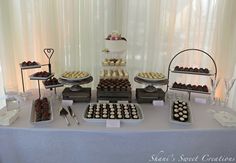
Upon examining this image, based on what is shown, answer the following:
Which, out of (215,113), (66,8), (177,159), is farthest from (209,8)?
(177,159)

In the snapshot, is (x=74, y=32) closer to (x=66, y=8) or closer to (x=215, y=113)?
(x=66, y=8)

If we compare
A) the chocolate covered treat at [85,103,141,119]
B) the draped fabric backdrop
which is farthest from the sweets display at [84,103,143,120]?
the draped fabric backdrop

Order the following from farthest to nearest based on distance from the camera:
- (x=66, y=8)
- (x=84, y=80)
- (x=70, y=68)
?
1. (x=70, y=68)
2. (x=66, y=8)
3. (x=84, y=80)

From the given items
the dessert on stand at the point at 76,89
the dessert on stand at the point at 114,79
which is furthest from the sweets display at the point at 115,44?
the dessert on stand at the point at 76,89

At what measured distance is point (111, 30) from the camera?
2.22 m

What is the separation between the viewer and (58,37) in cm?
219

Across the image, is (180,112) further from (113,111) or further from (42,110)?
(42,110)

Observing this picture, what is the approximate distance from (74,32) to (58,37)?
17 centimetres

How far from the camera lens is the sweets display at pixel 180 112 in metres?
1.19

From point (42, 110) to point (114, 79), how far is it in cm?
52

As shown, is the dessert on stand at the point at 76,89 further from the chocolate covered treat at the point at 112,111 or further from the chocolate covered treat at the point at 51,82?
the chocolate covered treat at the point at 112,111

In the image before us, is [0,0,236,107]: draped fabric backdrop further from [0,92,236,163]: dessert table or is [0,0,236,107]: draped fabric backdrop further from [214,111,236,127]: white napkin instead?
[0,92,236,163]: dessert table

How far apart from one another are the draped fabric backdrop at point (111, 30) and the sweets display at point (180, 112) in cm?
104

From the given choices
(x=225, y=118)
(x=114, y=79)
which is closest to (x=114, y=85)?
(x=114, y=79)
